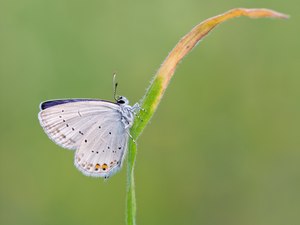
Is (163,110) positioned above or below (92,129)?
below

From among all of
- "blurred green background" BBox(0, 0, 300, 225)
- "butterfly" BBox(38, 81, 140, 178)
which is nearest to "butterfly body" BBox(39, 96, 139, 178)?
"butterfly" BBox(38, 81, 140, 178)

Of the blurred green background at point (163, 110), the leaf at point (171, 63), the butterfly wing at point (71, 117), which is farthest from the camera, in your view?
the blurred green background at point (163, 110)

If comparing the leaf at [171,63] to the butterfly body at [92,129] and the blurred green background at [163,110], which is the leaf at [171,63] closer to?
the butterfly body at [92,129]

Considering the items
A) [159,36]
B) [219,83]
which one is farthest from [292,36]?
[159,36]

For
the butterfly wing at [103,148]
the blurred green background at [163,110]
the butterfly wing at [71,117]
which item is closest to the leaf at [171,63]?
the butterfly wing at [71,117]

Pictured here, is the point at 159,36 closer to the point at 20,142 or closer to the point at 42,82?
the point at 42,82

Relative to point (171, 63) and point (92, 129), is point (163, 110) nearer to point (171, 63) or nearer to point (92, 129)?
point (92, 129)

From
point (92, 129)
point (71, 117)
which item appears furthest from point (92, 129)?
point (71, 117)
